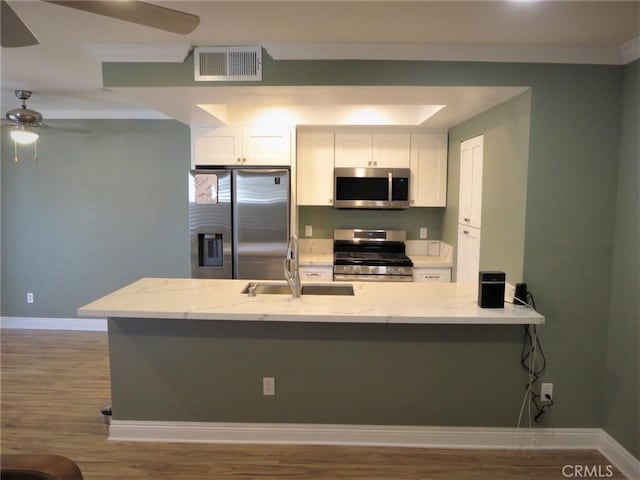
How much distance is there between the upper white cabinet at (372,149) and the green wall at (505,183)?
0.96 meters

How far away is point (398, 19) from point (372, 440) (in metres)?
2.33

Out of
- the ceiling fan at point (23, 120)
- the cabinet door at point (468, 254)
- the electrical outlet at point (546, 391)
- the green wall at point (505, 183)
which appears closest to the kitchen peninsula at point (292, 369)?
the electrical outlet at point (546, 391)

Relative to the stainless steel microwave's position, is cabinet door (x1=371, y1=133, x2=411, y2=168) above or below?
above

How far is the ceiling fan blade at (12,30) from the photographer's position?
141cm

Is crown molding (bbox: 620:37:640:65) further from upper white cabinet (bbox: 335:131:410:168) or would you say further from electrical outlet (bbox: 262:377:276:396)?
electrical outlet (bbox: 262:377:276:396)

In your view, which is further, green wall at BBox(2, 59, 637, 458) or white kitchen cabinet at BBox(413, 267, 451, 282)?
white kitchen cabinet at BBox(413, 267, 451, 282)

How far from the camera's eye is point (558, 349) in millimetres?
2527

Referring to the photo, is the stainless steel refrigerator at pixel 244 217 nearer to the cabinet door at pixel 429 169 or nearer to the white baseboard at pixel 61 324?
the cabinet door at pixel 429 169

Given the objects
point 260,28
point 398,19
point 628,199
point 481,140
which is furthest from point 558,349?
point 260,28

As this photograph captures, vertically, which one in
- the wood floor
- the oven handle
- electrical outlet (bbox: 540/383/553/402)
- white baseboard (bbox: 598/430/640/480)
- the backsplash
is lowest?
the wood floor

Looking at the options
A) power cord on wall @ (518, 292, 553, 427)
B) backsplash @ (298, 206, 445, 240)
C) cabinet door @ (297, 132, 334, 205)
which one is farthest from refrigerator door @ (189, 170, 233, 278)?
power cord on wall @ (518, 292, 553, 427)

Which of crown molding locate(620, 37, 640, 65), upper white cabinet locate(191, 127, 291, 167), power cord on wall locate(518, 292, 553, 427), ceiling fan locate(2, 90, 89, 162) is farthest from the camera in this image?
upper white cabinet locate(191, 127, 291, 167)

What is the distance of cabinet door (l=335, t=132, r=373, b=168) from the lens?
4.31m

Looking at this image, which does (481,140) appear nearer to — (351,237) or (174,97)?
(351,237)
